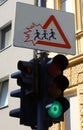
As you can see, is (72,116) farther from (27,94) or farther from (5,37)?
(5,37)

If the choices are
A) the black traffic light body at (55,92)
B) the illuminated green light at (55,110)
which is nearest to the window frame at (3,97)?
the black traffic light body at (55,92)

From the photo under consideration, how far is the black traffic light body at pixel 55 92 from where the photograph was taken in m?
5.22

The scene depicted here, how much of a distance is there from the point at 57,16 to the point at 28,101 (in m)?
1.37

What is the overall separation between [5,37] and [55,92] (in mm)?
13461

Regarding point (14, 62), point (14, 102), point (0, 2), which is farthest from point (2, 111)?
point (0, 2)

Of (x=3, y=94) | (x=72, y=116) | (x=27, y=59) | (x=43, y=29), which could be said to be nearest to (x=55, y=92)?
(x=43, y=29)

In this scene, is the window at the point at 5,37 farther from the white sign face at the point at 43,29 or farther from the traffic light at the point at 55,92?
the traffic light at the point at 55,92

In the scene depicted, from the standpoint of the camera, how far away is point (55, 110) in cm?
525

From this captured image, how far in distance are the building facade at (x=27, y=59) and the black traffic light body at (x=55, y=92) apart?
3724 mm

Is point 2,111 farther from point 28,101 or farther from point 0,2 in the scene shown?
point 28,101

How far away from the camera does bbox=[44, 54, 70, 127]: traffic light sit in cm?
522

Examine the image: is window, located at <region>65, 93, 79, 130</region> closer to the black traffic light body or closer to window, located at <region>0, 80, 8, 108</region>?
window, located at <region>0, 80, 8, 108</region>

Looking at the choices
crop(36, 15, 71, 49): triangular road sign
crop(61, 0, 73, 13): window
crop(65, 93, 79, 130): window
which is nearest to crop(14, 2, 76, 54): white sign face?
crop(36, 15, 71, 49): triangular road sign

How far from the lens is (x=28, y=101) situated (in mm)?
5504
